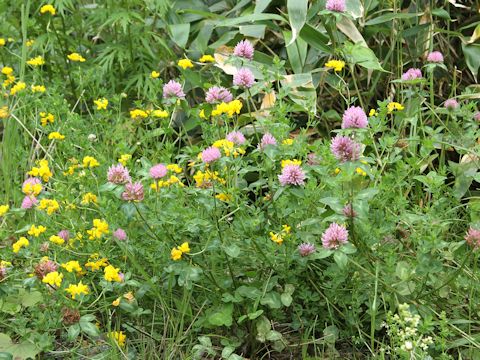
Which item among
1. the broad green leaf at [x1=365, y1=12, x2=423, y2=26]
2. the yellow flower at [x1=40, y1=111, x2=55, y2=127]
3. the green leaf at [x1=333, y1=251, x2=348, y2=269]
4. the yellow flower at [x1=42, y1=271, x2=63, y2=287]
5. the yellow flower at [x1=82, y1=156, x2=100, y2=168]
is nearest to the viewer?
the green leaf at [x1=333, y1=251, x2=348, y2=269]

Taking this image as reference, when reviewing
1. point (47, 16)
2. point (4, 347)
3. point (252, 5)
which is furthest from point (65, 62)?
point (4, 347)

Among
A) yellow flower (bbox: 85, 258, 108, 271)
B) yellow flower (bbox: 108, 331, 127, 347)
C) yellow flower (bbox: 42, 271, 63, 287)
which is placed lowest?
yellow flower (bbox: 108, 331, 127, 347)

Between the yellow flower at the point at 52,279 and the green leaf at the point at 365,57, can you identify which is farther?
the green leaf at the point at 365,57

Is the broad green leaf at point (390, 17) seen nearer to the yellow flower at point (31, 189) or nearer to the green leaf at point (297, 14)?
the green leaf at point (297, 14)

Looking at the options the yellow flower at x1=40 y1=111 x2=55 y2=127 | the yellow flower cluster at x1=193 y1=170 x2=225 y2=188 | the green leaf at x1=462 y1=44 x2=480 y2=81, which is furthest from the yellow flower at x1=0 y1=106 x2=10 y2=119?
the green leaf at x1=462 y1=44 x2=480 y2=81

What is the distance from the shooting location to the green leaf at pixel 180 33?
10.4 ft

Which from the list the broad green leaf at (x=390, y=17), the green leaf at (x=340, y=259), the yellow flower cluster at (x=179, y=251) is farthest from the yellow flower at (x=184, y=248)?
the broad green leaf at (x=390, y=17)

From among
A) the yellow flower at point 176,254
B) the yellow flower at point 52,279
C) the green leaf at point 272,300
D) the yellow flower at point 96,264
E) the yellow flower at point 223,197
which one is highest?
the yellow flower at point 223,197

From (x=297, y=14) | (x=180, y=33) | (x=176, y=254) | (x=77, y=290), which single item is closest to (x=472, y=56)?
(x=297, y=14)

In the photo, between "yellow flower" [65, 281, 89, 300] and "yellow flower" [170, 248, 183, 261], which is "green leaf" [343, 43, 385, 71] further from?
"yellow flower" [65, 281, 89, 300]

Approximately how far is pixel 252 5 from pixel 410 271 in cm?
179

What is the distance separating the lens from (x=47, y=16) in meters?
3.29

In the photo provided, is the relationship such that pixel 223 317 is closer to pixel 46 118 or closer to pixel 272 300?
pixel 272 300

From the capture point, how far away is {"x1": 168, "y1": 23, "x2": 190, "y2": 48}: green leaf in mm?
3158
